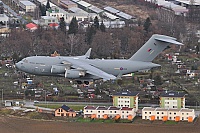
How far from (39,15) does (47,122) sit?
55.9 ft

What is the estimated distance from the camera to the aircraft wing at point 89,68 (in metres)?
26.7

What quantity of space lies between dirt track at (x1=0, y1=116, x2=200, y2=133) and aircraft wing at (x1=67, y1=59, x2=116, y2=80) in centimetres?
292

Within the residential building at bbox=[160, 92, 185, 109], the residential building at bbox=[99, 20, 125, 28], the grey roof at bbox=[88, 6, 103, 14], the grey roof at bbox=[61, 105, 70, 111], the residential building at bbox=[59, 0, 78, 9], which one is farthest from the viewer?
the residential building at bbox=[59, 0, 78, 9]

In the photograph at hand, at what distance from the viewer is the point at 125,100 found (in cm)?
3231

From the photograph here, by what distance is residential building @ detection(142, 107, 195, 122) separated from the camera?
3106 centimetres

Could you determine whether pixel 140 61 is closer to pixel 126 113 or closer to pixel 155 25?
pixel 126 113

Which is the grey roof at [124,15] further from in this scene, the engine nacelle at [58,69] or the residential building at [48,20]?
the engine nacelle at [58,69]

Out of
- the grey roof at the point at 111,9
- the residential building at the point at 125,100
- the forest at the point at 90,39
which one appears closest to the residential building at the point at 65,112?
the residential building at the point at 125,100

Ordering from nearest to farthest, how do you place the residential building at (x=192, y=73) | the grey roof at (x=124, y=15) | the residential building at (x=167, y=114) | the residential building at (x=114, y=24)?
the residential building at (x=167, y=114)
the residential building at (x=192, y=73)
the residential building at (x=114, y=24)
the grey roof at (x=124, y=15)

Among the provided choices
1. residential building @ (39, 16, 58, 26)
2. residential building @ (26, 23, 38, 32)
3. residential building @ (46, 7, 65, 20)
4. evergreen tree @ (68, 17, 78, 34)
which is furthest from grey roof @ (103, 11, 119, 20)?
residential building @ (26, 23, 38, 32)

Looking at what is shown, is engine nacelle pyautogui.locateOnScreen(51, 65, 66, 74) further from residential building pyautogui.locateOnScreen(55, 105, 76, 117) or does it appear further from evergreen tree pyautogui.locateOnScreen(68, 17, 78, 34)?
evergreen tree pyautogui.locateOnScreen(68, 17, 78, 34)

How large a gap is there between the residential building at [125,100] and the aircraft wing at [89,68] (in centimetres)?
434

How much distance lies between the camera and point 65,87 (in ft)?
114

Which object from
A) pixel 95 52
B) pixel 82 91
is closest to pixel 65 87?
pixel 82 91
